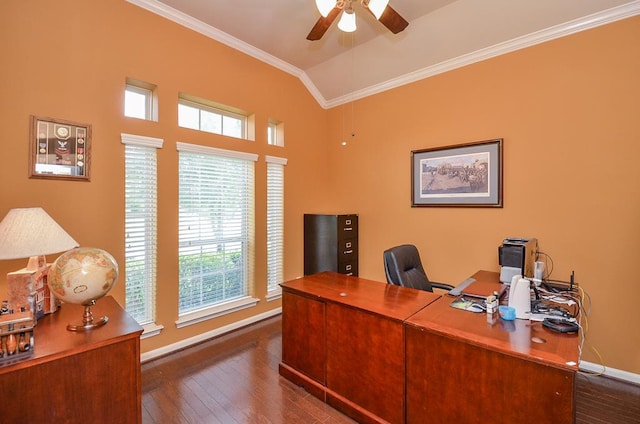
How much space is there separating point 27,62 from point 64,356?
2116 millimetres

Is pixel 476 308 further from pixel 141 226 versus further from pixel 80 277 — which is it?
pixel 141 226

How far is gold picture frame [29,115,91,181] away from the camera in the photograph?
6.81ft

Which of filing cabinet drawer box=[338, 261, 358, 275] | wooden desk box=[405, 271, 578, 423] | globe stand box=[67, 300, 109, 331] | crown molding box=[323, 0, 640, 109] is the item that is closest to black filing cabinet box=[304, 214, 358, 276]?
filing cabinet drawer box=[338, 261, 358, 275]

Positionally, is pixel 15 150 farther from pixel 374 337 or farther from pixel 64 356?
pixel 374 337

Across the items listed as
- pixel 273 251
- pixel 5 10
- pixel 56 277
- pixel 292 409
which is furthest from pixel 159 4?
pixel 292 409

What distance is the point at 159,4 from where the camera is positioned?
2611mm

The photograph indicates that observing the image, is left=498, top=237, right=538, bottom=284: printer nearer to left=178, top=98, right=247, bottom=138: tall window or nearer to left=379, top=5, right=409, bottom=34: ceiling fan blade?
left=379, top=5, right=409, bottom=34: ceiling fan blade

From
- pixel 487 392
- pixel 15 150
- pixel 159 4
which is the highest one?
pixel 159 4

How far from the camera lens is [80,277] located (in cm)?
138

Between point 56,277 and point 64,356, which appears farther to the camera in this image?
point 56,277

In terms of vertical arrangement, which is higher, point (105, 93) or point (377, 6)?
point (377, 6)

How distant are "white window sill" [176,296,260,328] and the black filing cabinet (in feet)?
3.05

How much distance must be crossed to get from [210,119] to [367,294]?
2.50 metres

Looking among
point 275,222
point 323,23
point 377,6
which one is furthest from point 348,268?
point 377,6
